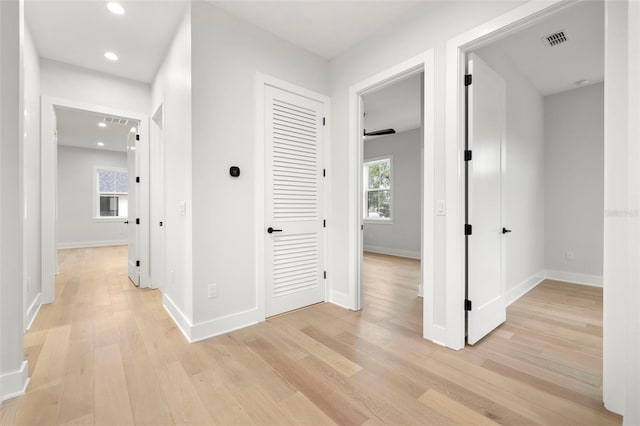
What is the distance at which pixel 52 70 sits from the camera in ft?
11.0

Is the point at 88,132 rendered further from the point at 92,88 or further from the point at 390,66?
the point at 390,66

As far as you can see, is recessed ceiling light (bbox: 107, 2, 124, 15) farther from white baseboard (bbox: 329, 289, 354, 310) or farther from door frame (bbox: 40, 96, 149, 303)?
white baseboard (bbox: 329, 289, 354, 310)

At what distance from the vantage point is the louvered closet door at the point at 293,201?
2844 millimetres

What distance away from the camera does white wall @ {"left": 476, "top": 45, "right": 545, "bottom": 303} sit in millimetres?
3320

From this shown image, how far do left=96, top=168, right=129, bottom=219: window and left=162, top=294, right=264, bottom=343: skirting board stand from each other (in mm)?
7474

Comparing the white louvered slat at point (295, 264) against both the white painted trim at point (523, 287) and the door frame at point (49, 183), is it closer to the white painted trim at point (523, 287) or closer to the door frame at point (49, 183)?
the white painted trim at point (523, 287)

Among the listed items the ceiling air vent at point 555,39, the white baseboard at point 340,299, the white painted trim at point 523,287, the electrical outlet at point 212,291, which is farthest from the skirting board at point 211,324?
the ceiling air vent at point 555,39

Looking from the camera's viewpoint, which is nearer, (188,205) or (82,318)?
(188,205)

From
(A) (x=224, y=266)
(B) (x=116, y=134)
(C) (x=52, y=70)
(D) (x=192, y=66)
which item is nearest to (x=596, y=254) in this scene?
(A) (x=224, y=266)

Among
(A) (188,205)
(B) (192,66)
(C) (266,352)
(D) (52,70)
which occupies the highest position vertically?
(D) (52,70)

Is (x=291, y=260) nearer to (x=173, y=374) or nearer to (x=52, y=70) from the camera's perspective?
(x=173, y=374)

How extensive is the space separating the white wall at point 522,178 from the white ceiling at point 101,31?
3200 millimetres

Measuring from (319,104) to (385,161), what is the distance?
4.10 metres

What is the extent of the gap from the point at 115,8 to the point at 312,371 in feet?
11.2
